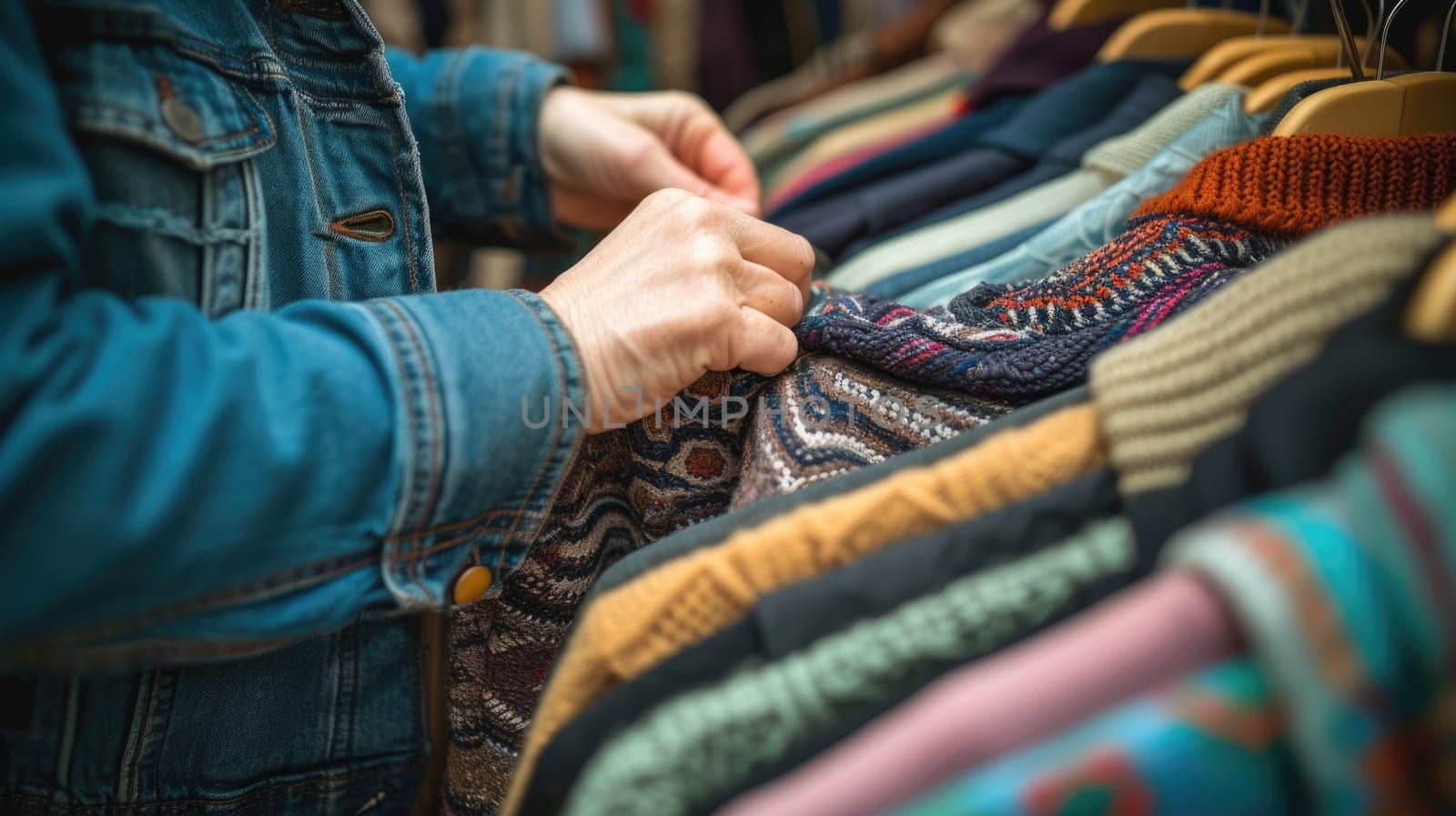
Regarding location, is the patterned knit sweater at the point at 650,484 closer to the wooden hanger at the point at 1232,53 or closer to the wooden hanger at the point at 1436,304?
the wooden hanger at the point at 1436,304

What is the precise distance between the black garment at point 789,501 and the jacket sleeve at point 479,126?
1.92 ft

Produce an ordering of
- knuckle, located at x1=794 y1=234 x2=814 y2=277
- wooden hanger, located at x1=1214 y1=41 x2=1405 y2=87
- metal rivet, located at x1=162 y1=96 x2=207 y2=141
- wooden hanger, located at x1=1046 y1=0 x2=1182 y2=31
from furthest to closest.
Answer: wooden hanger, located at x1=1046 y1=0 x2=1182 y2=31
wooden hanger, located at x1=1214 y1=41 x2=1405 y2=87
knuckle, located at x1=794 y1=234 x2=814 y2=277
metal rivet, located at x1=162 y1=96 x2=207 y2=141

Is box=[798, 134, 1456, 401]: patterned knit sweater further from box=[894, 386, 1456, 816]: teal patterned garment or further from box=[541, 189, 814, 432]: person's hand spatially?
box=[894, 386, 1456, 816]: teal patterned garment

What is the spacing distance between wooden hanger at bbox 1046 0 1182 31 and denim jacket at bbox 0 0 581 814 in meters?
0.77

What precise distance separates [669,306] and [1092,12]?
761 millimetres

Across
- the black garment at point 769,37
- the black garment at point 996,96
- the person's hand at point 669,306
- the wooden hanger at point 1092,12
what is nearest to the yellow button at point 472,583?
the person's hand at point 669,306

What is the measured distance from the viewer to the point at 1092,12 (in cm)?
95

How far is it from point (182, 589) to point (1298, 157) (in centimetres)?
70

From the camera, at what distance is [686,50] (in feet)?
5.27

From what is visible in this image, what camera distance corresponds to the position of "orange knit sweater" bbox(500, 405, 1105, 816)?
38 centimetres

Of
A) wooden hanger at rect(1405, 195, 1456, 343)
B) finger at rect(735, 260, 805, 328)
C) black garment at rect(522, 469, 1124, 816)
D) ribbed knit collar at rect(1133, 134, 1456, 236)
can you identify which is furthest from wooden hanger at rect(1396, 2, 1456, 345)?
finger at rect(735, 260, 805, 328)

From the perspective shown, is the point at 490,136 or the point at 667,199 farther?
the point at 490,136

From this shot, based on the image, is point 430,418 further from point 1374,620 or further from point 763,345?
point 1374,620

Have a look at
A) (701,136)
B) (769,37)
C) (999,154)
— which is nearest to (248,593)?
(701,136)
